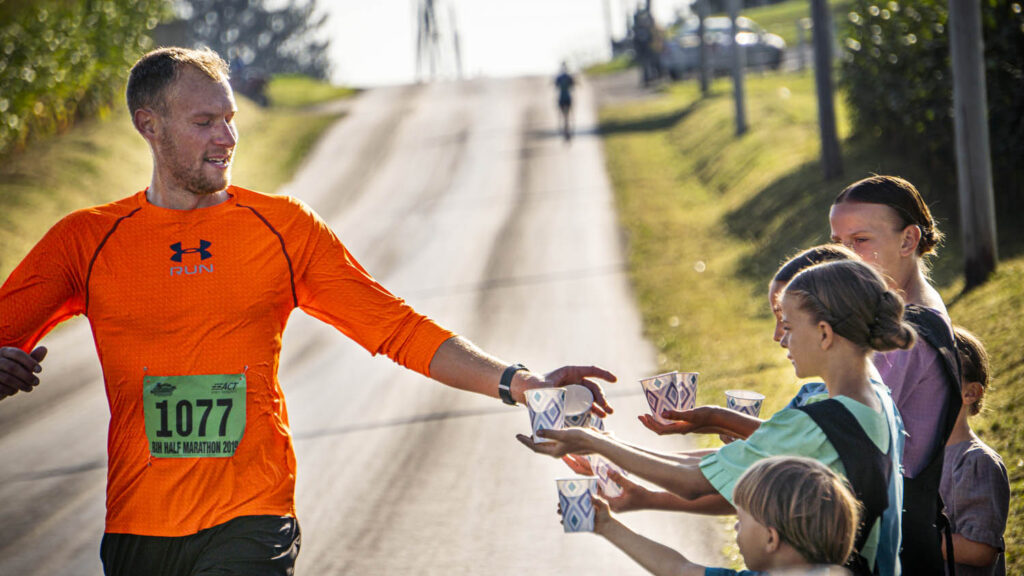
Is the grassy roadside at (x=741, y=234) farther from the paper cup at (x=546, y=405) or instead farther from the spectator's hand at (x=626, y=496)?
the paper cup at (x=546, y=405)

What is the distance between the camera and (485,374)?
12.6 feet

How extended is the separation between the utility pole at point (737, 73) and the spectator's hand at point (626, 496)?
24.8 m

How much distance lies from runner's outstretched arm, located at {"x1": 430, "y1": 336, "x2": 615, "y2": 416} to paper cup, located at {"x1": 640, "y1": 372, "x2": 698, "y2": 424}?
17 centimetres

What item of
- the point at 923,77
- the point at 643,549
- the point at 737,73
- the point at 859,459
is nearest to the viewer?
the point at 859,459

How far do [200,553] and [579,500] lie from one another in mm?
1177

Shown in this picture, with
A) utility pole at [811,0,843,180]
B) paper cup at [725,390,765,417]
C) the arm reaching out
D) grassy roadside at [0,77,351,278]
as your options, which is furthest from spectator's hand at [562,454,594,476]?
grassy roadside at [0,77,351,278]

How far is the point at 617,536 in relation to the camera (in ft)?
10.3

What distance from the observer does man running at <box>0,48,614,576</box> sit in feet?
11.0

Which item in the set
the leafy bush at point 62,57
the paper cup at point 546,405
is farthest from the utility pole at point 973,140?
the leafy bush at point 62,57

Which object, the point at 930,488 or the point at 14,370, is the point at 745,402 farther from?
the point at 14,370

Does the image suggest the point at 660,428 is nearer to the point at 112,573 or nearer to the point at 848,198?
the point at 848,198

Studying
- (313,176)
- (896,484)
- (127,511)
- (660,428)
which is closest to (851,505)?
(896,484)

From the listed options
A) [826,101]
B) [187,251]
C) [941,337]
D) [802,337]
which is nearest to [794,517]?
[802,337]

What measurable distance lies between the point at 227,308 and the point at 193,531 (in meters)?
0.71
